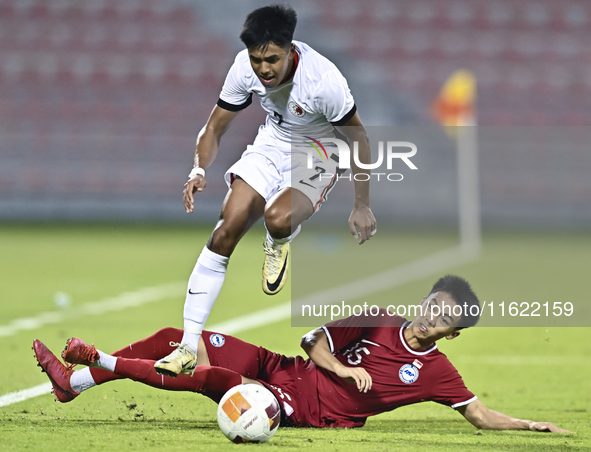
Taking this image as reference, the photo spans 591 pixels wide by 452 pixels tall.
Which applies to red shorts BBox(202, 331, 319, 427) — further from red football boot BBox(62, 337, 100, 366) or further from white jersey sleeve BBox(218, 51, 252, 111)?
white jersey sleeve BBox(218, 51, 252, 111)

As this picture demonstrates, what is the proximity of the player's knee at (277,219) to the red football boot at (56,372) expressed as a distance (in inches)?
51.3

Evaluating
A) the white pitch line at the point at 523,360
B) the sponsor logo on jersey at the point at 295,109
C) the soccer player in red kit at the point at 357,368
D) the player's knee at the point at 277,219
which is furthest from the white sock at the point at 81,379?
the white pitch line at the point at 523,360

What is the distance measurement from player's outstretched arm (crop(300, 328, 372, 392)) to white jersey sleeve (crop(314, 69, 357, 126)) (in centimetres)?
119

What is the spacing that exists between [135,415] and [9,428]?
2.30 feet

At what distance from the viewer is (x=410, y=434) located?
428cm

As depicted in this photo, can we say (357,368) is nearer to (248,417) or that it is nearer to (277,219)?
(248,417)

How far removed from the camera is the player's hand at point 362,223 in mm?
4863

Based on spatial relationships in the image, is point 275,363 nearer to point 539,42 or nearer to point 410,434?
point 410,434

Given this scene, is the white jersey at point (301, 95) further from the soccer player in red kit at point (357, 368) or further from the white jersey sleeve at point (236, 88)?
the soccer player in red kit at point (357, 368)

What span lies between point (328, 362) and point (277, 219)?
2.94ft

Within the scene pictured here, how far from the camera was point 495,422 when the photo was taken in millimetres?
4375

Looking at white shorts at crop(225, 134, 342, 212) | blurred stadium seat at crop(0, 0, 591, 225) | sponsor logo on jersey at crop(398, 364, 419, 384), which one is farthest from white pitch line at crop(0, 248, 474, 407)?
blurred stadium seat at crop(0, 0, 591, 225)

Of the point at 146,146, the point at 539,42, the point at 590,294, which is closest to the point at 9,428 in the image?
the point at 590,294

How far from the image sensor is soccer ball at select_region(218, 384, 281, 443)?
151 inches
